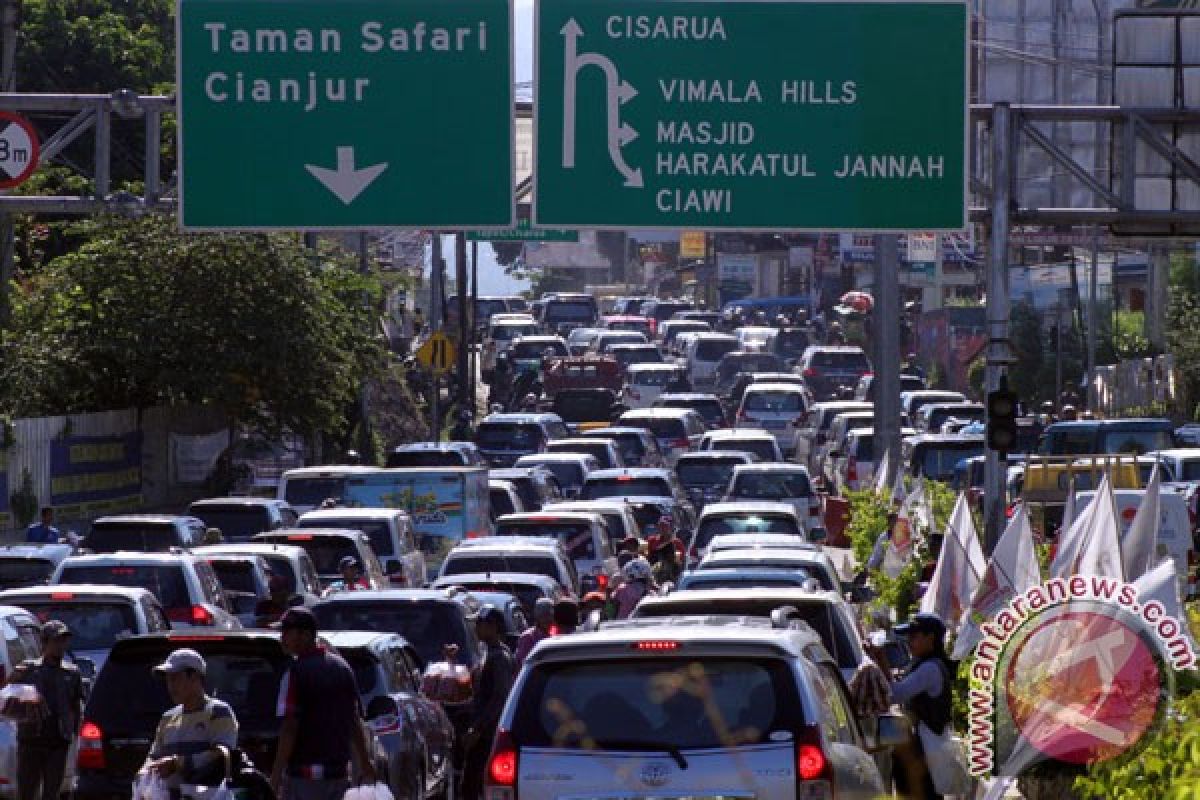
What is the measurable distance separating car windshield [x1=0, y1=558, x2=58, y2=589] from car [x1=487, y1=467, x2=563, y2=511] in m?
12.3

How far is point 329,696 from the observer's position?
12727mm

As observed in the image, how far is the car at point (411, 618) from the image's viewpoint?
18.3 m

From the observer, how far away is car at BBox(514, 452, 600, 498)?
38.8m

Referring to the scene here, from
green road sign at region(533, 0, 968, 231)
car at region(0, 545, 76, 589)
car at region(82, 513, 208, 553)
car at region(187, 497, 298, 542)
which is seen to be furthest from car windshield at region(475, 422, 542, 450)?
green road sign at region(533, 0, 968, 231)

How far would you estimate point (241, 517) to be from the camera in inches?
1120

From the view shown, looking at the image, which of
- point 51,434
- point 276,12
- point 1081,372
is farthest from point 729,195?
point 1081,372

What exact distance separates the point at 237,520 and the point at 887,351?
10024 mm

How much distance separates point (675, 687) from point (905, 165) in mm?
12689

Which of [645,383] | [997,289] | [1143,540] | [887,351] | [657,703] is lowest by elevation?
[645,383]

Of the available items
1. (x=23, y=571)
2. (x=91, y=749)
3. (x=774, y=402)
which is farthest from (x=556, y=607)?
(x=774, y=402)

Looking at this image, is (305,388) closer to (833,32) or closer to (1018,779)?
(833,32)

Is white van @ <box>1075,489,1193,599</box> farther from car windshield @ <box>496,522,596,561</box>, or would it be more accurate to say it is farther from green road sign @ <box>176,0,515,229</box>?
green road sign @ <box>176,0,515,229</box>

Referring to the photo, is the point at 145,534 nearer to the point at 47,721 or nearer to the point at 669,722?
the point at 47,721

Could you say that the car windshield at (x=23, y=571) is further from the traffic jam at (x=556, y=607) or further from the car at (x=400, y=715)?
the car at (x=400, y=715)
